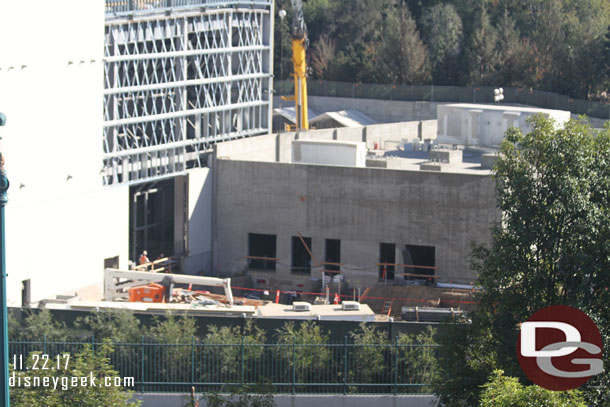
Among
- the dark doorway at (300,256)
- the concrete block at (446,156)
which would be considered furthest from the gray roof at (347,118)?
the dark doorway at (300,256)

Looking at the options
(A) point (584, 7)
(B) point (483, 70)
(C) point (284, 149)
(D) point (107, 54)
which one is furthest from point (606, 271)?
(A) point (584, 7)

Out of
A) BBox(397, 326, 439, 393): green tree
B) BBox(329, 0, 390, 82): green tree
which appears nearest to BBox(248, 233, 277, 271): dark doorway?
BBox(397, 326, 439, 393): green tree

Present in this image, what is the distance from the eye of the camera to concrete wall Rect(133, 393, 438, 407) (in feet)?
98.7

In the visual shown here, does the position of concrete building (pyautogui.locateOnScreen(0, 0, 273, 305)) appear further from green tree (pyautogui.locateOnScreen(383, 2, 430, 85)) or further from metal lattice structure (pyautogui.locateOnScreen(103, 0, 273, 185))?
green tree (pyautogui.locateOnScreen(383, 2, 430, 85))

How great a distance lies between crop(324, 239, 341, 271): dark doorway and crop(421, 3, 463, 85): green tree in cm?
4563

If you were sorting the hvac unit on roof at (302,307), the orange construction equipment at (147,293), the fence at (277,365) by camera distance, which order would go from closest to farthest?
1. the fence at (277,365)
2. the hvac unit on roof at (302,307)
3. the orange construction equipment at (147,293)

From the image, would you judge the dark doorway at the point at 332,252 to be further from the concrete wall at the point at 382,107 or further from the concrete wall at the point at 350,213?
the concrete wall at the point at 382,107

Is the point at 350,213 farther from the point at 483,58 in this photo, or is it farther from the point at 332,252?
the point at 483,58

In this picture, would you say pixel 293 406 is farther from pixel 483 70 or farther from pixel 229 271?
pixel 483 70

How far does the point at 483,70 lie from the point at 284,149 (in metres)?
38.9

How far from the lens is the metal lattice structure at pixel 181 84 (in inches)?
1756

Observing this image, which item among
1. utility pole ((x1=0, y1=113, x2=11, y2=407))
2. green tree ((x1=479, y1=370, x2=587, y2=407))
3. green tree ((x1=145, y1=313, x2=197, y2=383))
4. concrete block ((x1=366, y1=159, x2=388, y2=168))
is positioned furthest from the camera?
concrete block ((x1=366, y1=159, x2=388, y2=168))

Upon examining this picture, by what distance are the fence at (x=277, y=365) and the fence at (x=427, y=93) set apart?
48.3 metres

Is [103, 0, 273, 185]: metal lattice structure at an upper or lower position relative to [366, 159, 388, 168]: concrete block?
upper
